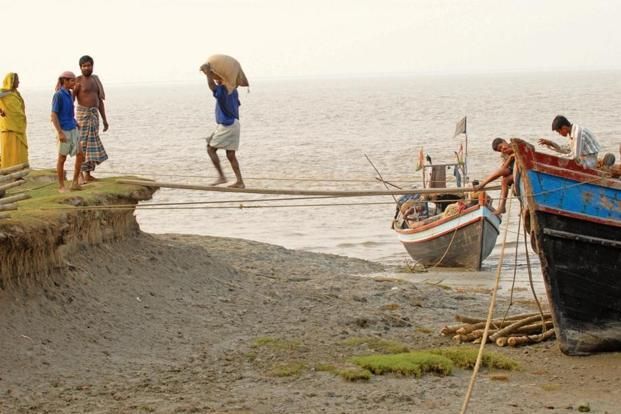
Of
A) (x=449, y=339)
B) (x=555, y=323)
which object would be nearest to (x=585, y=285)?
(x=555, y=323)

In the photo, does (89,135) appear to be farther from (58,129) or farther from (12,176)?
(12,176)

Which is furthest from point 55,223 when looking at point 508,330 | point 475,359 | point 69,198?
point 508,330

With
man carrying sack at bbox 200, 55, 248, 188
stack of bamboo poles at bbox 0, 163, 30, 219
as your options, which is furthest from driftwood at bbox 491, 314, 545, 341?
stack of bamboo poles at bbox 0, 163, 30, 219

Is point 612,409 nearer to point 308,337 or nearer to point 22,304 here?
point 308,337

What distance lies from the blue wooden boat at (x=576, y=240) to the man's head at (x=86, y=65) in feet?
15.6

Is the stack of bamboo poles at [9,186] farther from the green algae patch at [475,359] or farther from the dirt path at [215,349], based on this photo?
the green algae patch at [475,359]

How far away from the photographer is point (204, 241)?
58.1ft

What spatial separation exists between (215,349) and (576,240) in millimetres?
3643

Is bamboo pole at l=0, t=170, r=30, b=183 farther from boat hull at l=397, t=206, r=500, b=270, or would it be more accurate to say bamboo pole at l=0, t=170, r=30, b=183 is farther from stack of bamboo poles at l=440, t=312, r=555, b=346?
boat hull at l=397, t=206, r=500, b=270

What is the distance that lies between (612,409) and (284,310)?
4.17m

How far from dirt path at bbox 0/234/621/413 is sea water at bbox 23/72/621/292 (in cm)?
113

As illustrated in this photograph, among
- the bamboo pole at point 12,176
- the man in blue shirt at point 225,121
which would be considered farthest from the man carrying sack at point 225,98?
the bamboo pole at point 12,176

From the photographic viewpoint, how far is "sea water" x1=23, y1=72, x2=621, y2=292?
24047 mm

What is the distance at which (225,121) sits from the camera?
1257cm
